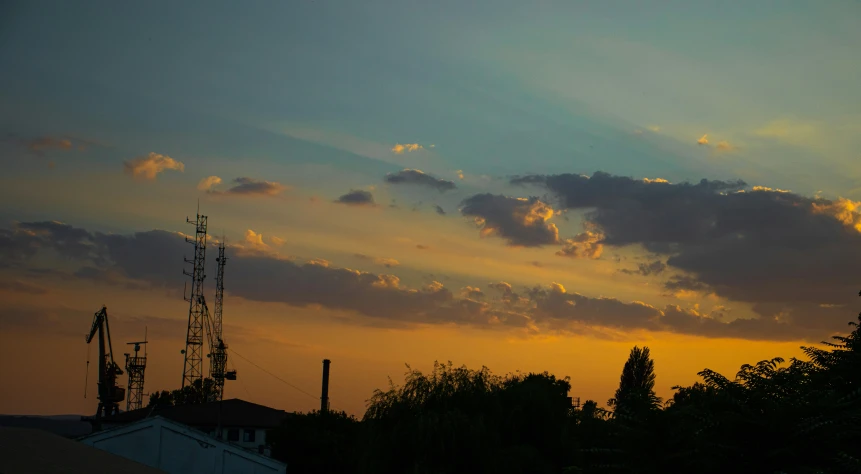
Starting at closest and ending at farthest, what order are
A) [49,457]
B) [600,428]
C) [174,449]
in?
[49,457], [600,428], [174,449]

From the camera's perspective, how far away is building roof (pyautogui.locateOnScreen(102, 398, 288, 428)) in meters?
99.9

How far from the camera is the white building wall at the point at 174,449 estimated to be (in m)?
56.4

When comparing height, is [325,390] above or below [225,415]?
above

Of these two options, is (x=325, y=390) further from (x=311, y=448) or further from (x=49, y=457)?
(x=49, y=457)

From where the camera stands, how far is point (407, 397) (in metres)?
52.0

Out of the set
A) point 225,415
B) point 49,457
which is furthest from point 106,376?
point 49,457

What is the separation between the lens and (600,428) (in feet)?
144

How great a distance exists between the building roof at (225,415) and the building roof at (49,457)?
2168 inches

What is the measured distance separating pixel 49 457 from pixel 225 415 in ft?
232

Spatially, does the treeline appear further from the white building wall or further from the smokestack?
the white building wall

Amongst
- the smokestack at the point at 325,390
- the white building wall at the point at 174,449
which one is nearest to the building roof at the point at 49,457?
the white building wall at the point at 174,449

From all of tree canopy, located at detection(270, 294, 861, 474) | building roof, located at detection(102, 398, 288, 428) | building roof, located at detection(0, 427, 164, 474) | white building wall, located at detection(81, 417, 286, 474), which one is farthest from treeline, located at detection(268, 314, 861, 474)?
building roof, located at detection(102, 398, 288, 428)

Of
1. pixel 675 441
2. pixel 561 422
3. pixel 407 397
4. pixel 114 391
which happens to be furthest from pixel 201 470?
pixel 114 391

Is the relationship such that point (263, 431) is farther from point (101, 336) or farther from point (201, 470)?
point (201, 470)
